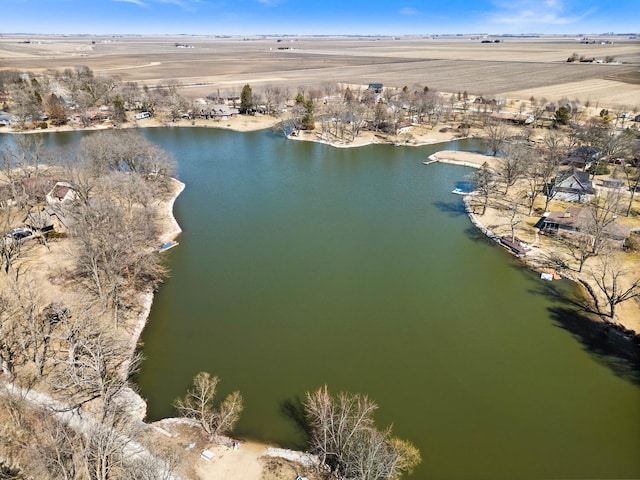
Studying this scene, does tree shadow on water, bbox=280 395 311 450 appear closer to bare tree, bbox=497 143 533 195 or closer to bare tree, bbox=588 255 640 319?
bare tree, bbox=588 255 640 319

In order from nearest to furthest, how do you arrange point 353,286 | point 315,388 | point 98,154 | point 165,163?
point 315,388 → point 353,286 → point 98,154 → point 165,163

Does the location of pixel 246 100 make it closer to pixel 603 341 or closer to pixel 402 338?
pixel 402 338

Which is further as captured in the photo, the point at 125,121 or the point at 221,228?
the point at 125,121

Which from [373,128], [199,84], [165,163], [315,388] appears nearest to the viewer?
[315,388]

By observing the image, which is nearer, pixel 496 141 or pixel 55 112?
pixel 496 141

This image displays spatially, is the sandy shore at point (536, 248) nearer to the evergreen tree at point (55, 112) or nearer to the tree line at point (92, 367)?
the tree line at point (92, 367)

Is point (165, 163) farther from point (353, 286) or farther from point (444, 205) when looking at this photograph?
point (444, 205)

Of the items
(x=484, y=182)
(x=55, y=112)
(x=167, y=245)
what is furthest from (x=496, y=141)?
(x=55, y=112)

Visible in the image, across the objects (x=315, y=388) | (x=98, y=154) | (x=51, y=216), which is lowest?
(x=315, y=388)

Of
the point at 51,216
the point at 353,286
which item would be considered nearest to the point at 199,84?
the point at 51,216
